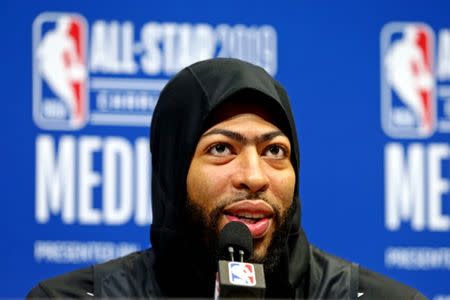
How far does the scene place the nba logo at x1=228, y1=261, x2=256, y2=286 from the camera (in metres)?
1.43

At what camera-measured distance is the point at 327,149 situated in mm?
3082

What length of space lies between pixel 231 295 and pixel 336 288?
2.59 feet

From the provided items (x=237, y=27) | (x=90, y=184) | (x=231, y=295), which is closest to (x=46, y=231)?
(x=90, y=184)

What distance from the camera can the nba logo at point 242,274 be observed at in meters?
1.43

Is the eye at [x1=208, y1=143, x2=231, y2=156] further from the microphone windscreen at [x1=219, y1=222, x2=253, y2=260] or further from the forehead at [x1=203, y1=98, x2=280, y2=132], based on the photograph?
the microphone windscreen at [x1=219, y1=222, x2=253, y2=260]

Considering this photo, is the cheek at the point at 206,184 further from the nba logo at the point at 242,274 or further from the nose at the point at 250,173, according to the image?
the nba logo at the point at 242,274

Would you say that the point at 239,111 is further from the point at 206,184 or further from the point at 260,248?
the point at 260,248

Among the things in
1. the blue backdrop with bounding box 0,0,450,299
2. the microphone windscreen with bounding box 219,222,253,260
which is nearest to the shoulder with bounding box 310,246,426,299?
the microphone windscreen with bounding box 219,222,253,260

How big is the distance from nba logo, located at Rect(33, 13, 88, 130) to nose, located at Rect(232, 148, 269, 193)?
1031mm

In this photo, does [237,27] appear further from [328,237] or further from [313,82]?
[328,237]

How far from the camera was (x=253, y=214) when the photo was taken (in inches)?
76.9

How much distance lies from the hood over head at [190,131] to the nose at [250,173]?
0.30 feet

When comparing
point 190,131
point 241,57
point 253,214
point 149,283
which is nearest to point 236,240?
point 253,214

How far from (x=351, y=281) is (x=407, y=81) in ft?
3.53
